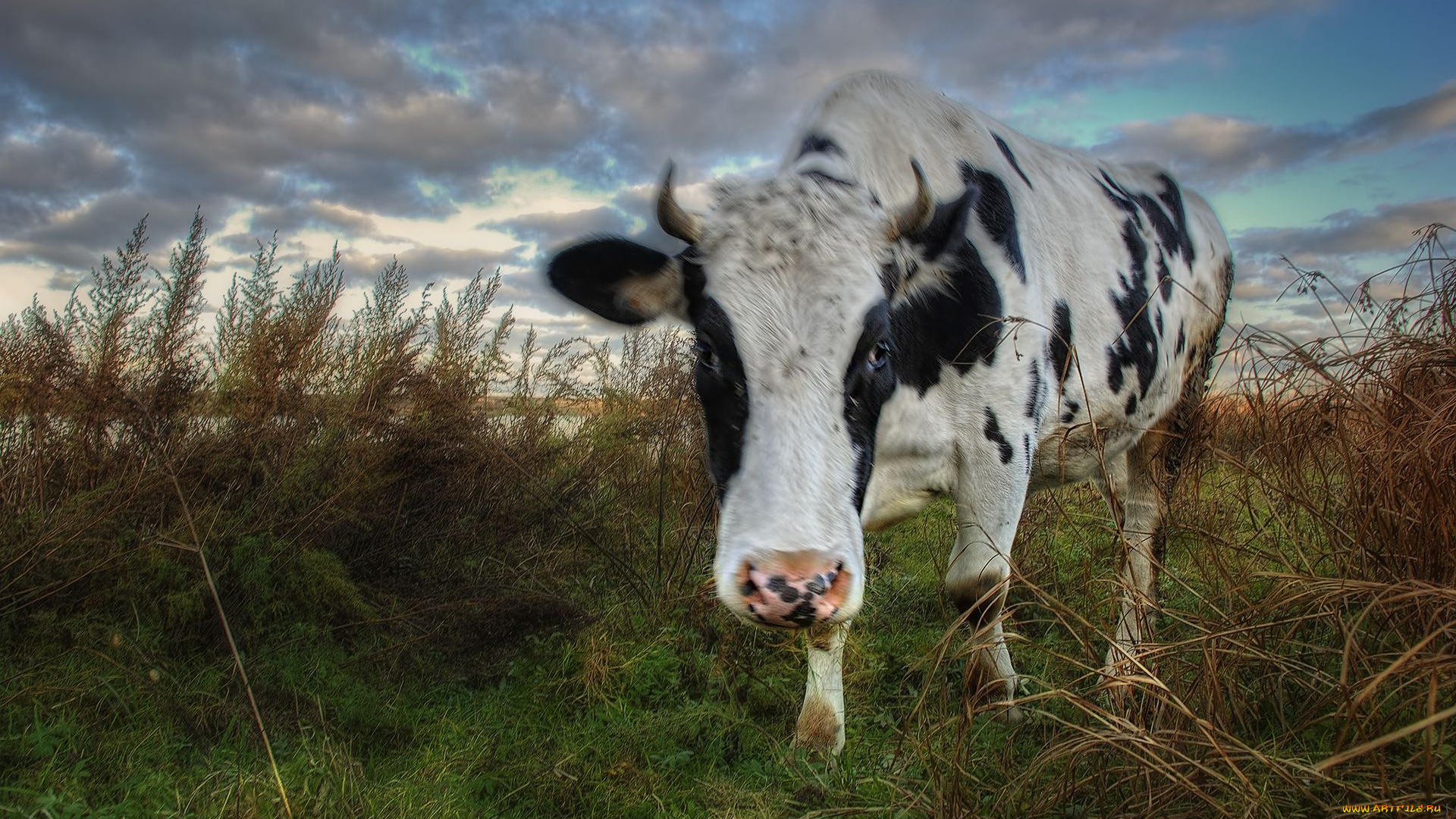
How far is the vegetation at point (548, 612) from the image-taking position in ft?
8.02

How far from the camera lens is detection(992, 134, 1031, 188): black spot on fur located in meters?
4.54

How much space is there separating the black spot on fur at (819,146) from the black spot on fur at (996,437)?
124 centimetres

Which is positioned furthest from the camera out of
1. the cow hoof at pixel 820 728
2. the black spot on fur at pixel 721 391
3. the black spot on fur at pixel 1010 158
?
the black spot on fur at pixel 1010 158

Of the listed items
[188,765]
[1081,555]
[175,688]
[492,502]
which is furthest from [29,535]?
[1081,555]

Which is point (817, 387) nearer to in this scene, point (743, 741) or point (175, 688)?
point (743, 741)

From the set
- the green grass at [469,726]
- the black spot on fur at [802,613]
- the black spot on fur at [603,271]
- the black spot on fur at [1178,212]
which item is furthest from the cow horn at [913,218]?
the black spot on fur at [1178,212]

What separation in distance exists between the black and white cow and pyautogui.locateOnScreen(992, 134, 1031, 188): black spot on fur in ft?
0.07

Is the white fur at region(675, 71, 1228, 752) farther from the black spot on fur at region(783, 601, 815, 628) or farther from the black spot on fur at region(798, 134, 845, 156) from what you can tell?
the black spot on fur at region(783, 601, 815, 628)

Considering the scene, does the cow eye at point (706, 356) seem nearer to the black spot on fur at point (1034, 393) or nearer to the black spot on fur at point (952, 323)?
the black spot on fur at point (952, 323)

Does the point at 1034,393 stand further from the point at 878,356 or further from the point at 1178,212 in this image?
the point at 1178,212

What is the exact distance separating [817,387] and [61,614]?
10.8 ft

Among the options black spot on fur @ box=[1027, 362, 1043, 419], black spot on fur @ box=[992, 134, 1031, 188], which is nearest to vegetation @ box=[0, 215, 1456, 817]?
black spot on fur @ box=[1027, 362, 1043, 419]

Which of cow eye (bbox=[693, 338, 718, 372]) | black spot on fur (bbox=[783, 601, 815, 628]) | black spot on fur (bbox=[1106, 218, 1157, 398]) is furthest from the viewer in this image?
black spot on fur (bbox=[1106, 218, 1157, 398])

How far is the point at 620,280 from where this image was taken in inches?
137
